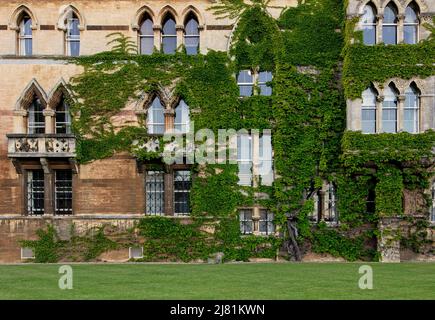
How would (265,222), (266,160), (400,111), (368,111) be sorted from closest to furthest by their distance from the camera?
(400,111)
(368,111)
(265,222)
(266,160)

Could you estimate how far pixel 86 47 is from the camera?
18453 millimetres

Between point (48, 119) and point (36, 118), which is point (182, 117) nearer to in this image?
point (48, 119)

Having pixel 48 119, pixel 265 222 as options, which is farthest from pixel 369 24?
pixel 48 119

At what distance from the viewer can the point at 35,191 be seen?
18.6m

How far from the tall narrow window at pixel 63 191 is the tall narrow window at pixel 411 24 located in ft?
51.7

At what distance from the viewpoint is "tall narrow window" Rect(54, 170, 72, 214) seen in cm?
1852

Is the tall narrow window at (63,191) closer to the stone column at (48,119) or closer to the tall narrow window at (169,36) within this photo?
the stone column at (48,119)

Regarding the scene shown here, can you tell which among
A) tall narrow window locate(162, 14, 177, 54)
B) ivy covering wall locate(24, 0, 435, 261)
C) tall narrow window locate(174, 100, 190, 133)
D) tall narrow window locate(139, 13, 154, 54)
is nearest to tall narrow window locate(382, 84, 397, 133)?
ivy covering wall locate(24, 0, 435, 261)

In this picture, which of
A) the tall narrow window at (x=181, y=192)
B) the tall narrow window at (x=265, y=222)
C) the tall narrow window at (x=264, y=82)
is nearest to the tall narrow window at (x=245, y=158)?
the tall narrow window at (x=265, y=222)

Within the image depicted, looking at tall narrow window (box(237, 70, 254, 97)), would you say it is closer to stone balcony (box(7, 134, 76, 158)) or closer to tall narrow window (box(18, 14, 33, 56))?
stone balcony (box(7, 134, 76, 158))

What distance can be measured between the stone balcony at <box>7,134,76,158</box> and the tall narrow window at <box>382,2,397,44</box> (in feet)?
46.0

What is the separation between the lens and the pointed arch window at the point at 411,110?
673 inches

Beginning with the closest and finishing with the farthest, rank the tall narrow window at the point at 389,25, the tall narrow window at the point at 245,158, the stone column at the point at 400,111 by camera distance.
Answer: the stone column at the point at 400,111 → the tall narrow window at the point at 389,25 → the tall narrow window at the point at 245,158

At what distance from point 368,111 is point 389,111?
0.86 m
